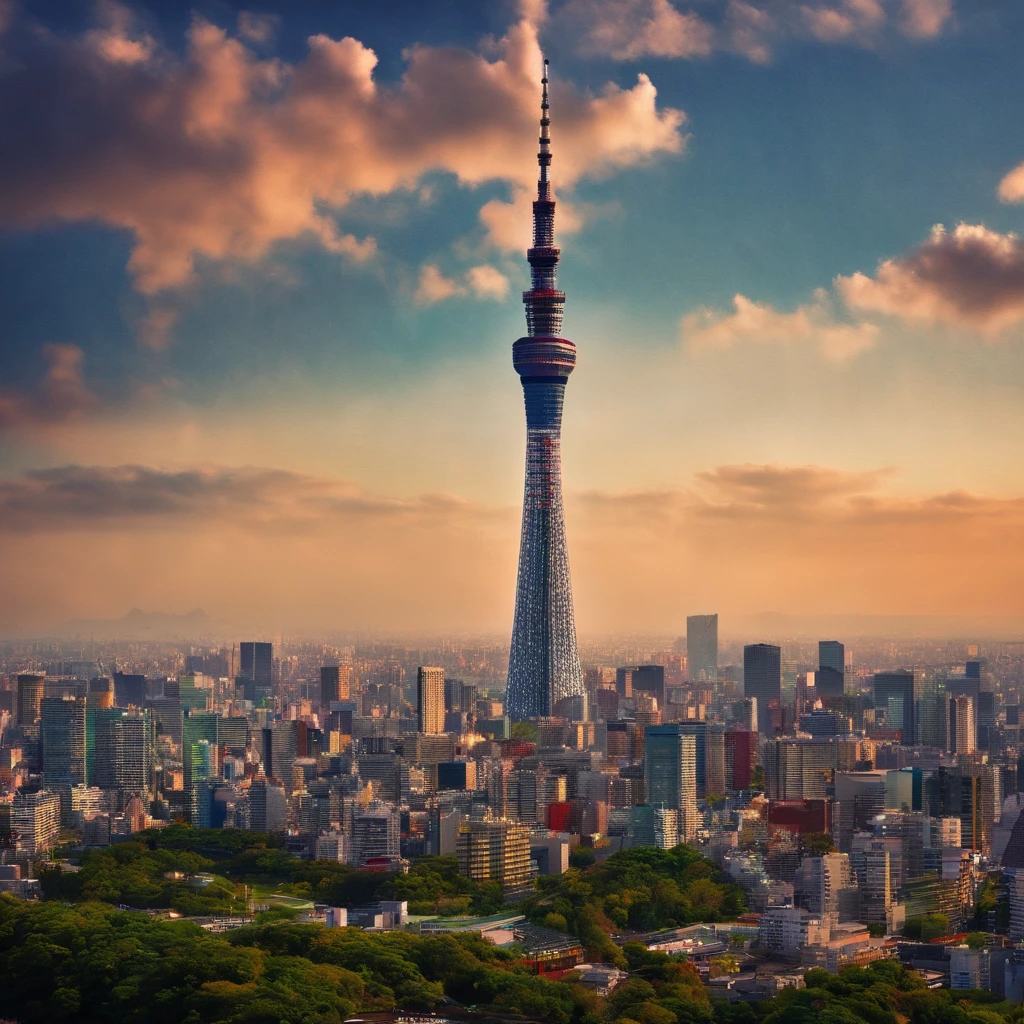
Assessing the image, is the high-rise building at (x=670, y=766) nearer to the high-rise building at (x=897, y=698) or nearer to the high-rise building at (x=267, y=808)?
the high-rise building at (x=267, y=808)

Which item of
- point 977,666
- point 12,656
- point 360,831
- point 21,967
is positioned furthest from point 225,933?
point 977,666

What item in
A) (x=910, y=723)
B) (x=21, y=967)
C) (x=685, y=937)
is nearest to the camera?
(x=21, y=967)

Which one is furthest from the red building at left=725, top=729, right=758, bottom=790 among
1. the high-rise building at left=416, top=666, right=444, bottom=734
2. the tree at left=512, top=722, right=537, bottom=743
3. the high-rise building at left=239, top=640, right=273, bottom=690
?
the high-rise building at left=239, top=640, right=273, bottom=690

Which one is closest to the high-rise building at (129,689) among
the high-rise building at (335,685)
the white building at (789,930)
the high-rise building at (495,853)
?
the high-rise building at (335,685)

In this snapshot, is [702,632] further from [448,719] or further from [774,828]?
[774,828]

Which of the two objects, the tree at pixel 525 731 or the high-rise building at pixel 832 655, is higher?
the high-rise building at pixel 832 655

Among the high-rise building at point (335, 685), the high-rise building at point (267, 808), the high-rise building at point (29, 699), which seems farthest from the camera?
the high-rise building at point (335, 685)

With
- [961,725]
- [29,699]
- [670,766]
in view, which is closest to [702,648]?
[961,725]
